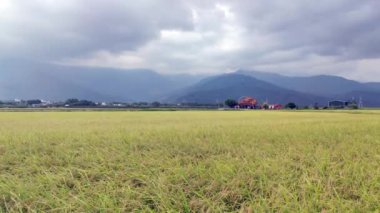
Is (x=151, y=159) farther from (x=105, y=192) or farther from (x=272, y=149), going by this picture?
(x=272, y=149)

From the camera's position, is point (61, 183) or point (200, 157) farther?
point (200, 157)

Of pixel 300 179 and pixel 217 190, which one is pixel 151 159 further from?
pixel 300 179

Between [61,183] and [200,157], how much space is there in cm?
257

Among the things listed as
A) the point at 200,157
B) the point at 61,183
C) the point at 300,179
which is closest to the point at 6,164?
the point at 61,183

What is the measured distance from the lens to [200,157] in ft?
19.9

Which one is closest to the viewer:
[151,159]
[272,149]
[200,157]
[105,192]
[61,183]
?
[105,192]

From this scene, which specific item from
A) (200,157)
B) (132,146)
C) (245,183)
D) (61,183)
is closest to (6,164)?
(61,183)

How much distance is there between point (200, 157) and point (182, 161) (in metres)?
0.55

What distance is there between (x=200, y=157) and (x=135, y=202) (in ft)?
7.81

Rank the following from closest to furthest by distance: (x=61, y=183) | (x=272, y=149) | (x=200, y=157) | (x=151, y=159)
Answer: (x=61, y=183), (x=151, y=159), (x=200, y=157), (x=272, y=149)

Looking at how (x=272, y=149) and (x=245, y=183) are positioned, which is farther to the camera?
(x=272, y=149)

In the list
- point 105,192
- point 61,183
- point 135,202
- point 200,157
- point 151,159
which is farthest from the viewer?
point 200,157

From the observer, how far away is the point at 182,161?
5621 mm

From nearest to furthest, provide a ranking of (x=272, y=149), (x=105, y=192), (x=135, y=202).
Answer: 1. (x=135, y=202)
2. (x=105, y=192)
3. (x=272, y=149)
